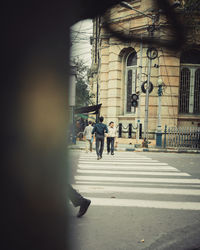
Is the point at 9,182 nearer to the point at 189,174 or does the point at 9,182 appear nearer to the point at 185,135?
the point at 189,174

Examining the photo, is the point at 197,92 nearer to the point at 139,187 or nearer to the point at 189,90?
the point at 189,90

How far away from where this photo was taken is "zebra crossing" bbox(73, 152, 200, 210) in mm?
4793

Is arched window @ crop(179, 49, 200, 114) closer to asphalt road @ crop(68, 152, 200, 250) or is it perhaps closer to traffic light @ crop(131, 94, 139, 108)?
traffic light @ crop(131, 94, 139, 108)

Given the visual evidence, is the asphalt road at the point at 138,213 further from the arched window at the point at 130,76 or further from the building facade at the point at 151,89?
the arched window at the point at 130,76

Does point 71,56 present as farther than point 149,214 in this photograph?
No

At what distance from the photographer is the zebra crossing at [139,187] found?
15.7 feet

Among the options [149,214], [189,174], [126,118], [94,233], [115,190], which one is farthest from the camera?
[126,118]

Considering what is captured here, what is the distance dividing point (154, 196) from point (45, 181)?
4152mm

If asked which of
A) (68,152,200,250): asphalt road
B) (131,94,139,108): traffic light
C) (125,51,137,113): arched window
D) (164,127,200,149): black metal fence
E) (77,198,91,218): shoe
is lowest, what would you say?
(68,152,200,250): asphalt road

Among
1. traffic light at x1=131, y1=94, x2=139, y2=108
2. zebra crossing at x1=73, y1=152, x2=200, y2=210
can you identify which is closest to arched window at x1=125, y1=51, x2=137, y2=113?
traffic light at x1=131, y1=94, x2=139, y2=108

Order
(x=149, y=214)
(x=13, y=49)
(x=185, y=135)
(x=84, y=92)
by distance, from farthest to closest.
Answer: (x=84, y=92) < (x=185, y=135) < (x=149, y=214) < (x=13, y=49)

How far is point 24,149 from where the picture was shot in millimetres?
1396

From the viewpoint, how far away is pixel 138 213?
13.8 feet

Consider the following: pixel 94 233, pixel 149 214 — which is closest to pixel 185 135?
pixel 149 214
